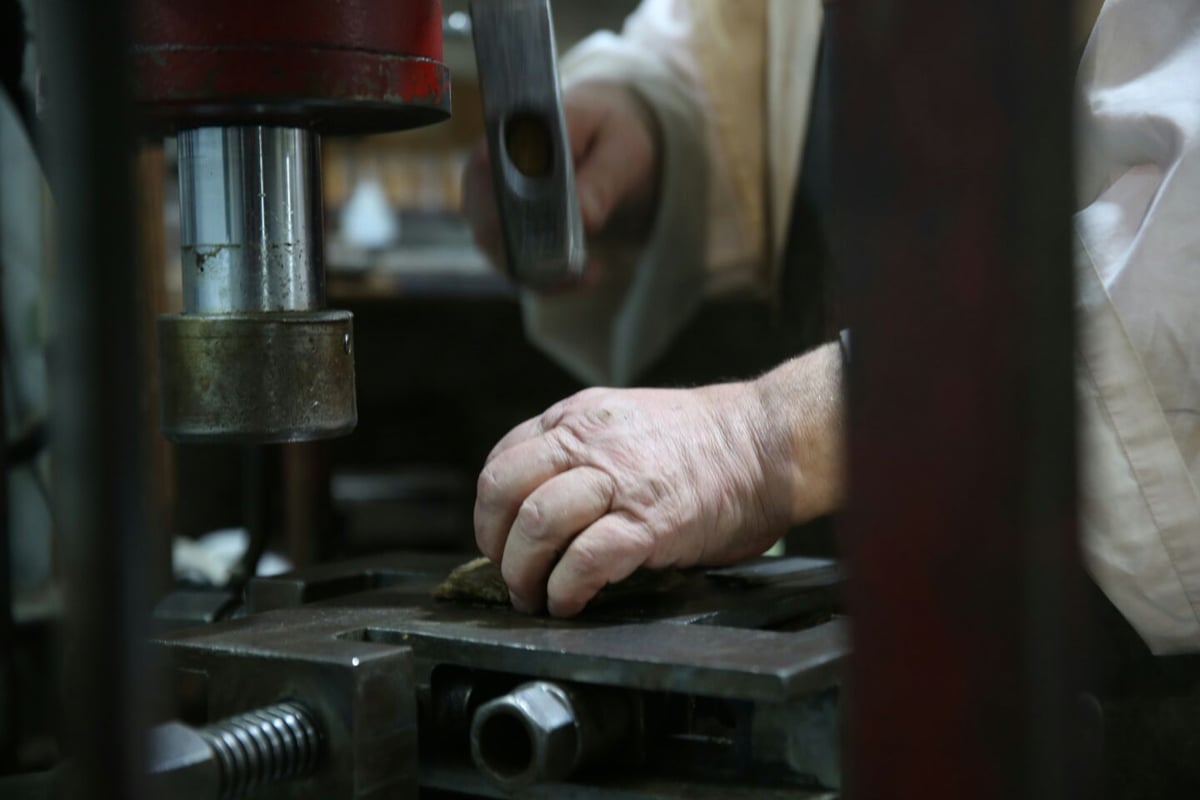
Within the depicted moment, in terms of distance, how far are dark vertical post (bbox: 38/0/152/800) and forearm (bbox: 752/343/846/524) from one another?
0.54 meters

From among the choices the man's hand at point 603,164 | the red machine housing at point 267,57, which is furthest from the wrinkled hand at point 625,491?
the man's hand at point 603,164

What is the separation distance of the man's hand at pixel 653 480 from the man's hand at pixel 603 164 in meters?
0.53

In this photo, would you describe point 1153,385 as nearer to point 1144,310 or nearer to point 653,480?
point 1144,310

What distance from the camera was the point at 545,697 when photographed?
1.97ft

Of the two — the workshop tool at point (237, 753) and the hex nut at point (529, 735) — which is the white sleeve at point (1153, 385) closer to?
the hex nut at point (529, 735)

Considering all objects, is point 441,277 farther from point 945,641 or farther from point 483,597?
point 945,641

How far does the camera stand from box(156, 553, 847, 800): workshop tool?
0.59 m

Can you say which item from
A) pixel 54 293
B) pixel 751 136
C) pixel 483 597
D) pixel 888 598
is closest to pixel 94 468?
pixel 54 293

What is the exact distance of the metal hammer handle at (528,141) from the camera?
71cm

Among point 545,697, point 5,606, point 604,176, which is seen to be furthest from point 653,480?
point 604,176

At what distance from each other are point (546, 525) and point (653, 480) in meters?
0.07

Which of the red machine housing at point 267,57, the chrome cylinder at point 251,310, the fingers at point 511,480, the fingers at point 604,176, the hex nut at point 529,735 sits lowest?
the hex nut at point 529,735

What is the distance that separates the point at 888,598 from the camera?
12.0 inches

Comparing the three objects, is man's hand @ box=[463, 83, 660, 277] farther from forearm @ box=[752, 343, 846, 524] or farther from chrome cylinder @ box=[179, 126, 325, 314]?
chrome cylinder @ box=[179, 126, 325, 314]
